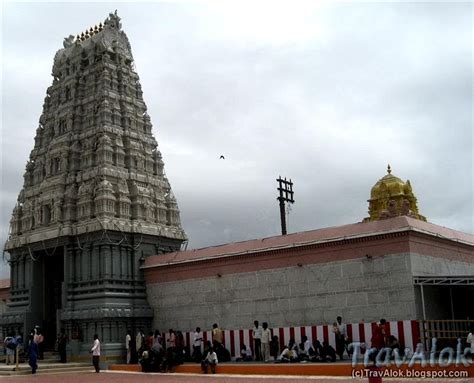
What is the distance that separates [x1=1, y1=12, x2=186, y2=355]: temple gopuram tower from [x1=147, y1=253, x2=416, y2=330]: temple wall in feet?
6.91

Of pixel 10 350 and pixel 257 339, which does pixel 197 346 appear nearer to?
pixel 257 339

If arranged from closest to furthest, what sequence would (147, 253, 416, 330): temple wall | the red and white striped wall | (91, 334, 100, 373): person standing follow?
the red and white striped wall
(147, 253, 416, 330): temple wall
(91, 334, 100, 373): person standing

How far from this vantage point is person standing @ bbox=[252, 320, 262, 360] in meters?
24.5

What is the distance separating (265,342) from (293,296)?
2194mm

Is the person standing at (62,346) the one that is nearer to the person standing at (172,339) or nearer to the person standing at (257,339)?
the person standing at (172,339)

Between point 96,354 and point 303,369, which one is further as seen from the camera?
point 96,354

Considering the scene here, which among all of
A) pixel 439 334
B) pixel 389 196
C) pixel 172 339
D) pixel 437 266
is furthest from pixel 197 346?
pixel 389 196

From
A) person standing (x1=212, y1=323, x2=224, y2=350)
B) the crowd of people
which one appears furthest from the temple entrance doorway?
person standing (x1=212, y1=323, x2=224, y2=350)

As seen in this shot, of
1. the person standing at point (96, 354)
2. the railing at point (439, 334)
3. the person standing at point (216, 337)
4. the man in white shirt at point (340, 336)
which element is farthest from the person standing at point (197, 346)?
the railing at point (439, 334)

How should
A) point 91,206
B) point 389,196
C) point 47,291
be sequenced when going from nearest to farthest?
point 91,206 < point 47,291 < point 389,196

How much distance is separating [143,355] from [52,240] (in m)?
9.12

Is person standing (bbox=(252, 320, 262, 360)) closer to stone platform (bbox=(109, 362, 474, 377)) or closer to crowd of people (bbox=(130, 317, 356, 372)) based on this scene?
crowd of people (bbox=(130, 317, 356, 372))

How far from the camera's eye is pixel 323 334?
2388cm

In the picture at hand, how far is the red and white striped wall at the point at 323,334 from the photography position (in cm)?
2178
